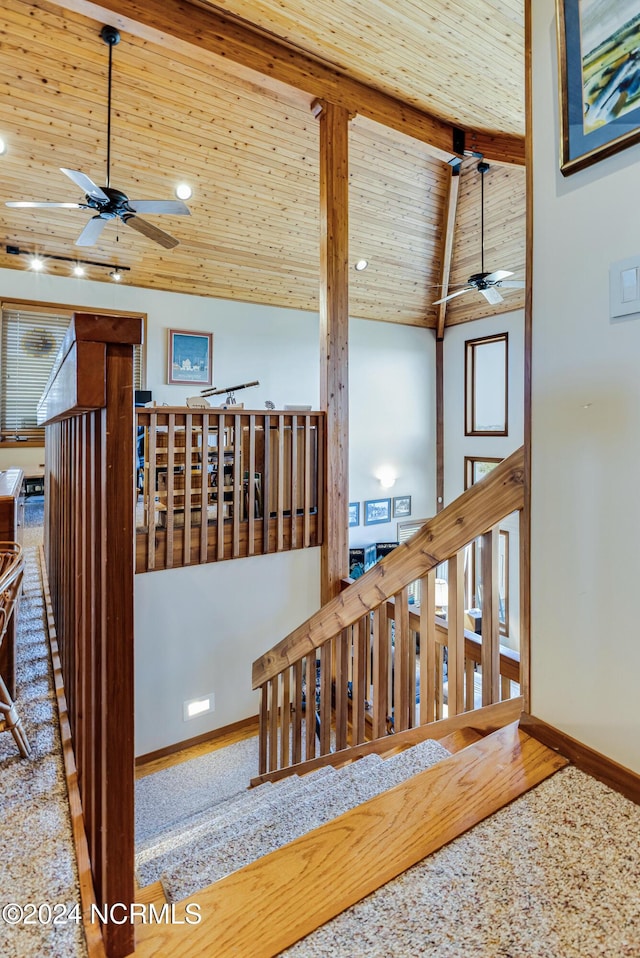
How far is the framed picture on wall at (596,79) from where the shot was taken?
95 centimetres

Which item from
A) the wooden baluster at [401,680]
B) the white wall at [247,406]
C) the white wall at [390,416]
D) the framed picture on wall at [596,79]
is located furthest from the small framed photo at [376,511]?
the framed picture on wall at [596,79]

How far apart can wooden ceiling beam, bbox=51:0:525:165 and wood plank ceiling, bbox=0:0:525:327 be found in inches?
0.8

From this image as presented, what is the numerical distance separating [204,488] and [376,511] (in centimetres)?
450

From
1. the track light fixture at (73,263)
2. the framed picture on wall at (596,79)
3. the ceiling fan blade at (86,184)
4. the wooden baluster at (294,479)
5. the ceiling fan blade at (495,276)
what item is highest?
the track light fixture at (73,263)

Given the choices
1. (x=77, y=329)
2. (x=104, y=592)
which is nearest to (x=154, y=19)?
(x=77, y=329)

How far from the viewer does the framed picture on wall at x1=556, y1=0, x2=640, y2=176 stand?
3.11 ft

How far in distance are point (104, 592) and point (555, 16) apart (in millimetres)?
1586

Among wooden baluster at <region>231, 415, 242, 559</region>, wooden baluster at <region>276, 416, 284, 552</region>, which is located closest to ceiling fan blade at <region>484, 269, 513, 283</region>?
wooden baluster at <region>276, 416, 284, 552</region>

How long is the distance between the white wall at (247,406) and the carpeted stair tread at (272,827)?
8.10ft

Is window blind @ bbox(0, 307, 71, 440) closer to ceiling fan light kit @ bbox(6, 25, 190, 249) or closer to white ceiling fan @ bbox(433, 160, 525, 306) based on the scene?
ceiling fan light kit @ bbox(6, 25, 190, 249)

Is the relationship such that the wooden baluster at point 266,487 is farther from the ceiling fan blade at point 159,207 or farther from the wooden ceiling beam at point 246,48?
the wooden ceiling beam at point 246,48

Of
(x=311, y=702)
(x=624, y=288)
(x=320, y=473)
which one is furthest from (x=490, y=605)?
(x=320, y=473)

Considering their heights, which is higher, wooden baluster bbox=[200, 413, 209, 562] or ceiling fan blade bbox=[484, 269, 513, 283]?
ceiling fan blade bbox=[484, 269, 513, 283]

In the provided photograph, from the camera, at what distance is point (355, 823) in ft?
3.03
